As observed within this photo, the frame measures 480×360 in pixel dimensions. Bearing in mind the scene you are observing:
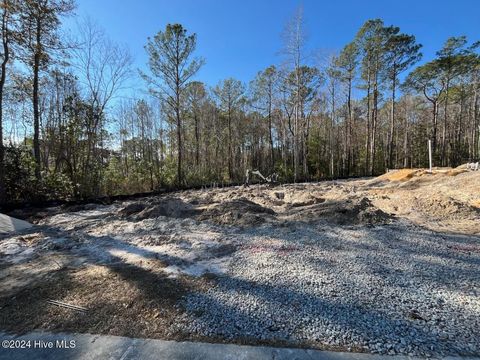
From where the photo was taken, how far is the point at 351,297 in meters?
2.03

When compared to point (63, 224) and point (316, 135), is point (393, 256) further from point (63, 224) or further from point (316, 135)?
point (316, 135)

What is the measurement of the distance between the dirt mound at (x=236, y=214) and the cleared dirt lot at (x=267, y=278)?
30 mm

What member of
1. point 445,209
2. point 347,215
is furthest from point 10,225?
point 445,209

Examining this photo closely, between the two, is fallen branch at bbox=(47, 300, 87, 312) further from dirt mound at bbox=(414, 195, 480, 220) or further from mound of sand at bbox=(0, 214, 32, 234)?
dirt mound at bbox=(414, 195, 480, 220)

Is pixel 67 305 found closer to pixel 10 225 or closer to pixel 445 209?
pixel 10 225

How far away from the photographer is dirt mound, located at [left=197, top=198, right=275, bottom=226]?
4.32 meters

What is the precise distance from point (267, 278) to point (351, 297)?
0.71 m

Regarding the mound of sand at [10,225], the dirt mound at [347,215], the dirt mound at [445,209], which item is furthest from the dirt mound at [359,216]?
the mound of sand at [10,225]

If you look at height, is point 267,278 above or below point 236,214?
below

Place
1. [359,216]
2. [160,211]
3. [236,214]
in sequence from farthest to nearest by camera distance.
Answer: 1. [160,211]
2. [236,214]
3. [359,216]

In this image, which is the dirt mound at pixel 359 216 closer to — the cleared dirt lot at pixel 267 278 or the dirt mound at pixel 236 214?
the cleared dirt lot at pixel 267 278

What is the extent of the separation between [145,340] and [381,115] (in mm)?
27665

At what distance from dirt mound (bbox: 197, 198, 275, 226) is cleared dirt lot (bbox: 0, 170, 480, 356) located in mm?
30

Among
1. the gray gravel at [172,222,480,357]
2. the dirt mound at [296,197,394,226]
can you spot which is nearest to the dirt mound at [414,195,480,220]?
the dirt mound at [296,197,394,226]
